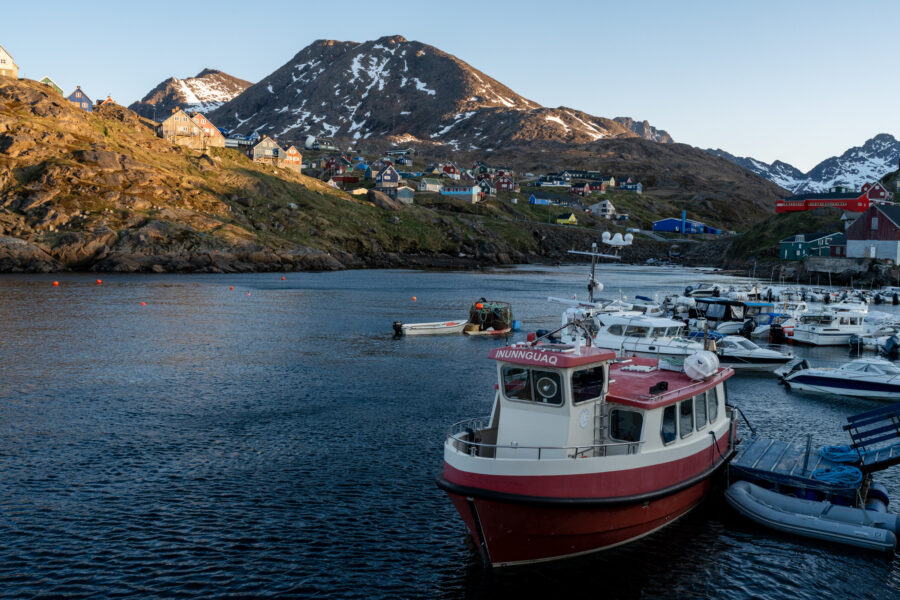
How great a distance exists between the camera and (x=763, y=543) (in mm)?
21281

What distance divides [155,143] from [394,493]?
166683 millimetres

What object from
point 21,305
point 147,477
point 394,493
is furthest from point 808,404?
→ point 21,305

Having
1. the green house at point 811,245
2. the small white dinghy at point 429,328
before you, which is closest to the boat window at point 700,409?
the small white dinghy at point 429,328

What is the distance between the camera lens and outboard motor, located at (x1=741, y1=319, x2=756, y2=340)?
67.5 meters

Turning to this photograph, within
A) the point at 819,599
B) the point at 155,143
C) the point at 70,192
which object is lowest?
the point at 819,599

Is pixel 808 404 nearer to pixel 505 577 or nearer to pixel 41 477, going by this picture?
pixel 505 577

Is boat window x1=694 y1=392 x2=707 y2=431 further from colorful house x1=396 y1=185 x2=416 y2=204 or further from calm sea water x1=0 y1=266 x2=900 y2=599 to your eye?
colorful house x1=396 y1=185 x2=416 y2=204

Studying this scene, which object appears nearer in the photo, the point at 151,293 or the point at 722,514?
the point at 722,514

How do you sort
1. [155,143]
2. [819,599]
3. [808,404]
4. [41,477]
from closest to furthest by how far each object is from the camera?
[819,599], [41,477], [808,404], [155,143]

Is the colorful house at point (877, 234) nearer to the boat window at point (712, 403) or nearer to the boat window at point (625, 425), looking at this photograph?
the boat window at point (712, 403)

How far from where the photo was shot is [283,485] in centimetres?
2509

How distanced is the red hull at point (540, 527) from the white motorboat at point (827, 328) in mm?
54172

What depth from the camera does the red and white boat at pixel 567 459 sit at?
17281 mm

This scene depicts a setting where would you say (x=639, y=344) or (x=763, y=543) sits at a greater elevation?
(x=639, y=344)
